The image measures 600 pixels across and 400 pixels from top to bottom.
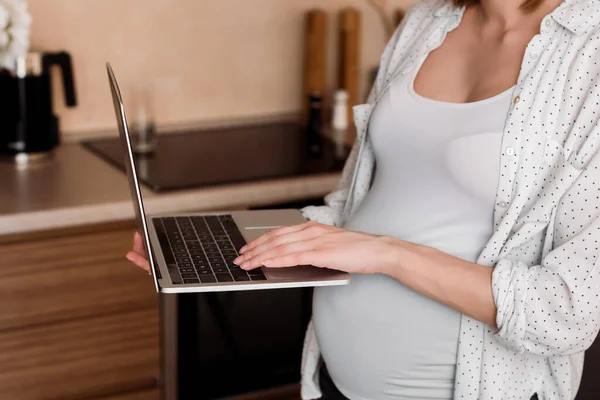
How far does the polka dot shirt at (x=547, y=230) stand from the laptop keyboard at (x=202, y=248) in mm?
333

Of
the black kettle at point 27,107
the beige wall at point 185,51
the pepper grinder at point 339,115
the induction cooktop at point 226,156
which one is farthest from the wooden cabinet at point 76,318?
the pepper grinder at point 339,115

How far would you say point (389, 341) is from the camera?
49.1 inches

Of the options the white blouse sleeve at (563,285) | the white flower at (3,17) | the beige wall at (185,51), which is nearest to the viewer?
the white blouse sleeve at (563,285)

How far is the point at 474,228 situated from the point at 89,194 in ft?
3.01

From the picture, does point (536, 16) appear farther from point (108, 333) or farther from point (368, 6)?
point (368, 6)

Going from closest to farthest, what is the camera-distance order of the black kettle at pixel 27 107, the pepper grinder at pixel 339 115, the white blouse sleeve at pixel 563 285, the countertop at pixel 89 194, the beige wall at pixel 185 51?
the white blouse sleeve at pixel 563 285 → the countertop at pixel 89 194 → the black kettle at pixel 27 107 → the beige wall at pixel 185 51 → the pepper grinder at pixel 339 115

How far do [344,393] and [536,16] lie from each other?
0.64 metres

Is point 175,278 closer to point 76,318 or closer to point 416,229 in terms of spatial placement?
point 416,229

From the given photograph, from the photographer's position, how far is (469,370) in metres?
1.20

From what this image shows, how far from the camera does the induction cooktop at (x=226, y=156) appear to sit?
196 centimetres

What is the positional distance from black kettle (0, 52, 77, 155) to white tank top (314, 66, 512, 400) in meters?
0.98

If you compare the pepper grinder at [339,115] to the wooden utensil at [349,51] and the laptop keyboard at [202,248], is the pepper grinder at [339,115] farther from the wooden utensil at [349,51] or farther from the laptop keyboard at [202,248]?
the laptop keyboard at [202,248]

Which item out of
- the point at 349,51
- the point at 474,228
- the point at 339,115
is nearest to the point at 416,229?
the point at 474,228

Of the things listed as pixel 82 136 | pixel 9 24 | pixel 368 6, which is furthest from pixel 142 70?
pixel 368 6
